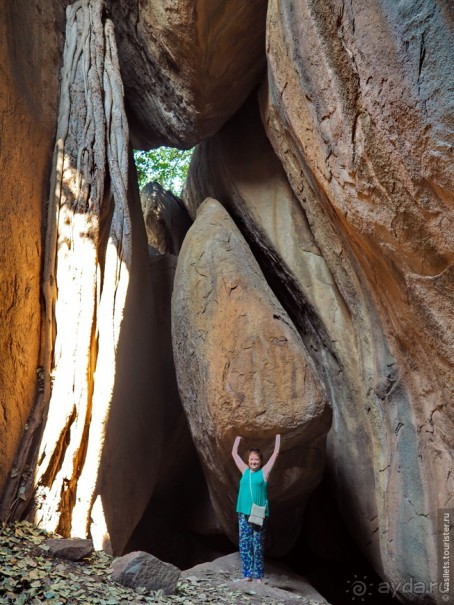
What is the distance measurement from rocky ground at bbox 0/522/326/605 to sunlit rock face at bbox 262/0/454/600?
48.9 inches

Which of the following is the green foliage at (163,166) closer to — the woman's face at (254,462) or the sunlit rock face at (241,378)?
the sunlit rock face at (241,378)

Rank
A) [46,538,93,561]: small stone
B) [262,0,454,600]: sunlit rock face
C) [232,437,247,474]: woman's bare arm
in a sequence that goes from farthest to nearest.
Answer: [232,437,247,474]: woman's bare arm, [46,538,93,561]: small stone, [262,0,454,600]: sunlit rock face

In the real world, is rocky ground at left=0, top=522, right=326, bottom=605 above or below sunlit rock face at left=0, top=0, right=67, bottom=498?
below

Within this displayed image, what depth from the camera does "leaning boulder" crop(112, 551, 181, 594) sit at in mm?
→ 3857

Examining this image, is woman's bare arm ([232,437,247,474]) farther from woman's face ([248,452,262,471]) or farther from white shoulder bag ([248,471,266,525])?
white shoulder bag ([248,471,266,525])

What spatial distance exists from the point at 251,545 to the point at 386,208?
2.72 meters

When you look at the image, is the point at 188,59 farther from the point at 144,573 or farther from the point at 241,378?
the point at 144,573

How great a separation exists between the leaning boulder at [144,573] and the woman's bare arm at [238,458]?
99cm

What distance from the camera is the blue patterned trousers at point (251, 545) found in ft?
15.8

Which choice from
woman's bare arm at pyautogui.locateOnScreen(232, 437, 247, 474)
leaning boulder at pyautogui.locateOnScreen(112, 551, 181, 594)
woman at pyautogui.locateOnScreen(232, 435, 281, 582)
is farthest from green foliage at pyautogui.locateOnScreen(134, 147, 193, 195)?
leaning boulder at pyautogui.locateOnScreen(112, 551, 181, 594)

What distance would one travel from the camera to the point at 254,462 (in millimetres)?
4746

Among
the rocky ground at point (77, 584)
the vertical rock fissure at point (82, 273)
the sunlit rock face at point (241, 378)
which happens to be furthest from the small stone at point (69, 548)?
the sunlit rock face at point (241, 378)

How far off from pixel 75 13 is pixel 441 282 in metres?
4.89

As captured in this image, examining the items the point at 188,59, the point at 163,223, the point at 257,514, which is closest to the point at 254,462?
the point at 257,514
